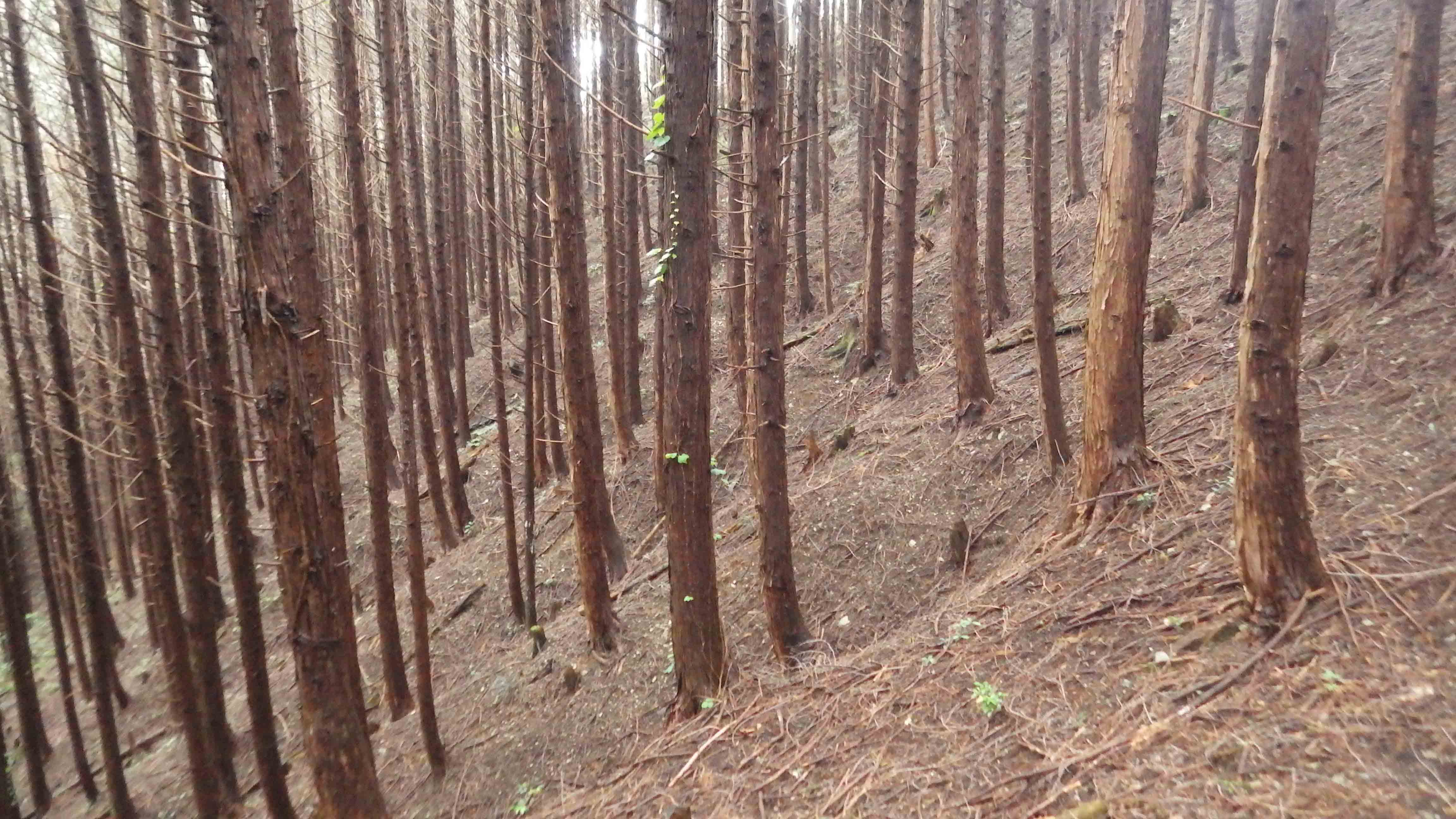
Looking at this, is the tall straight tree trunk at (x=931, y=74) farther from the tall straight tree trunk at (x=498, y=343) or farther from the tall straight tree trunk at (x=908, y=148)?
the tall straight tree trunk at (x=498, y=343)

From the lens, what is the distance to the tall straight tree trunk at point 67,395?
317 inches

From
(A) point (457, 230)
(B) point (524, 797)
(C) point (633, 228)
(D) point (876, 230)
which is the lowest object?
(B) point (524, 797)

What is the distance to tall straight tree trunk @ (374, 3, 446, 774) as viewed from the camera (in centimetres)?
819

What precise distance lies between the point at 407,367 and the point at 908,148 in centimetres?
636

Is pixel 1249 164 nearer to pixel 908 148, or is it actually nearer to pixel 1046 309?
pixel 1046 309

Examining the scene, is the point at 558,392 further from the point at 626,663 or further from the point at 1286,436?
the point at 1286,436

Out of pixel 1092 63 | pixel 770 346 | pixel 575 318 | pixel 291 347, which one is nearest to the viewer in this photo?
pixel 291 347

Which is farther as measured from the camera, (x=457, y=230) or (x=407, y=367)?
(x=457, y=230)

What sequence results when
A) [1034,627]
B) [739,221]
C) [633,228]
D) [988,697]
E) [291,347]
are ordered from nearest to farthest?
[291,347], [988,697], [1034,627], [739,221], [633,228]

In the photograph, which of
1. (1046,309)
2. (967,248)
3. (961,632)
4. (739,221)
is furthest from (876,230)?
(961,632)

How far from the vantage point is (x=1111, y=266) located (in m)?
6.12

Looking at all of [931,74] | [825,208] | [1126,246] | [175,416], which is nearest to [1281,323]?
[1126,246]

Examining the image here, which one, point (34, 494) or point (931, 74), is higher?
point (931, 74)

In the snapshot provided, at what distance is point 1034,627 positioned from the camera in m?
5.67
